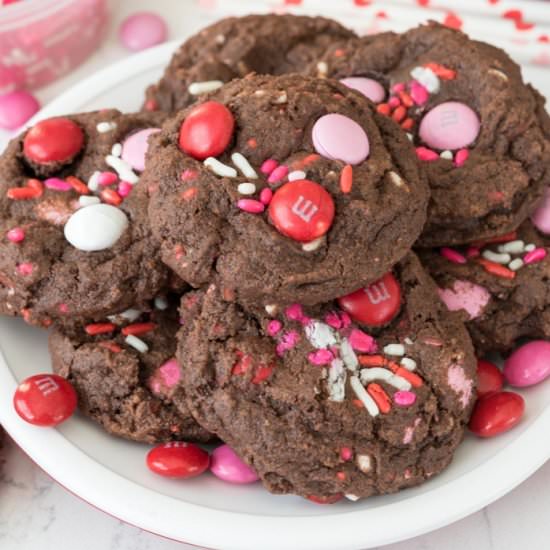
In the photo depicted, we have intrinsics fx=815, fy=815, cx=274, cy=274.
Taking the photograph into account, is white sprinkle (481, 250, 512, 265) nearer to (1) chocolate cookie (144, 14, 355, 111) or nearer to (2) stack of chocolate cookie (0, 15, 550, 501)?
(2) stack of chocolate cookie (0, 15, 550, 501)

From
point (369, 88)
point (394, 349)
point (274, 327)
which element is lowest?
point (394, 349)

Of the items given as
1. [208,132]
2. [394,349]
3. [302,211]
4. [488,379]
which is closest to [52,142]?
[208,132]

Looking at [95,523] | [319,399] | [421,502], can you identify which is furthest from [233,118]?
[95,523]

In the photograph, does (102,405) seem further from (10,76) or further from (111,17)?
(111,17)

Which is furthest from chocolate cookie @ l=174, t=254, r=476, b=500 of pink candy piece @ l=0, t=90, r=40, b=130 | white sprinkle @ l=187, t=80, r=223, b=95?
pink candy piece @ l=0, t=90, r=40, b=130

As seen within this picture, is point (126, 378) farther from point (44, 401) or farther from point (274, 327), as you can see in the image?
point (274, 327)

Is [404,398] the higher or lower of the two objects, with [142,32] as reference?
lower
